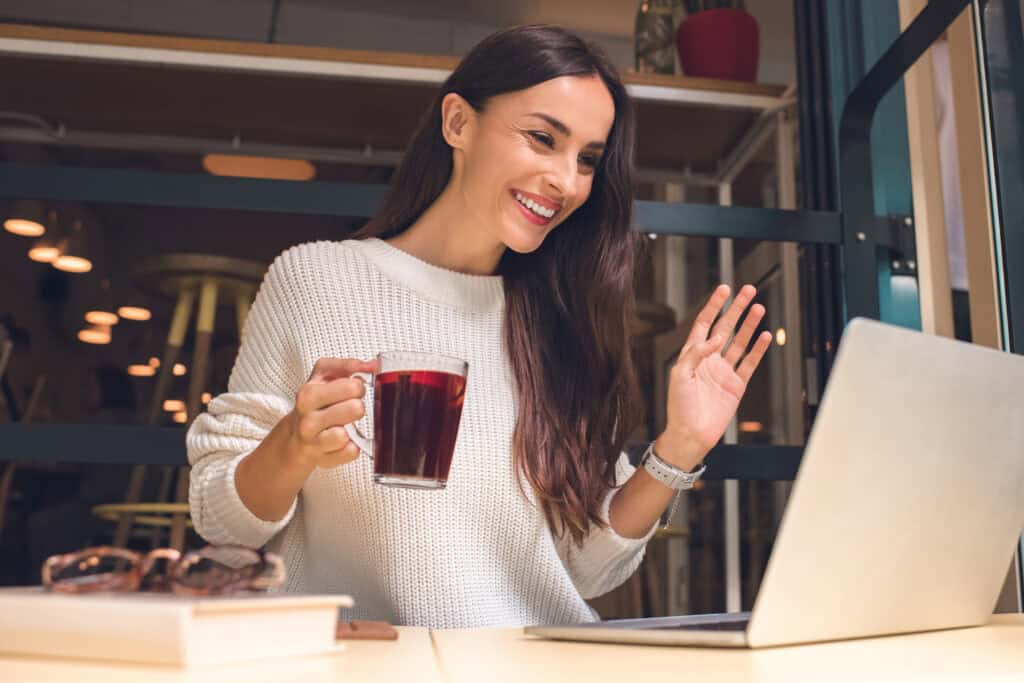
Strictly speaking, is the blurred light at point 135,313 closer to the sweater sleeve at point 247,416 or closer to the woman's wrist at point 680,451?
the sweater sleeve at point 247,416

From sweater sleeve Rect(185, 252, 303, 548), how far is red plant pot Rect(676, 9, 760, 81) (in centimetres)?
154

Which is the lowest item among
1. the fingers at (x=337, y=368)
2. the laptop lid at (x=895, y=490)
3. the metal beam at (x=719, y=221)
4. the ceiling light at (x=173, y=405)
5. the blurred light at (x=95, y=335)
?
the laptop lid at (x=895, y=490)

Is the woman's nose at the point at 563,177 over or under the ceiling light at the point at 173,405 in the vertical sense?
over

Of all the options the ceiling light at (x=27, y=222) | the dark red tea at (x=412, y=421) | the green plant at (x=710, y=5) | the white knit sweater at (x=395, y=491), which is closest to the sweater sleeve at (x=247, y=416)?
the white knit sweater at (x=395, y=491)

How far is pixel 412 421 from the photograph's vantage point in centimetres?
95

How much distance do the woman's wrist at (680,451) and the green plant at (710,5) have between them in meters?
1.70

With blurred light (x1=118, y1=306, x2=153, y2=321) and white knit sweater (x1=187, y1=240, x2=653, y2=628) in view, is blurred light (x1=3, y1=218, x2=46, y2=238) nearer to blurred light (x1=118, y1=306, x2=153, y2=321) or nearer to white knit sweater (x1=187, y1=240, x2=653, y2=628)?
blurred light (x1=118, y1=306, x2=153, y2=321)

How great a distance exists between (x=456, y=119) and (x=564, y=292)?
0.97 ft

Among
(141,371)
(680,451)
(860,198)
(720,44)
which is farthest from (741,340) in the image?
(141,371)

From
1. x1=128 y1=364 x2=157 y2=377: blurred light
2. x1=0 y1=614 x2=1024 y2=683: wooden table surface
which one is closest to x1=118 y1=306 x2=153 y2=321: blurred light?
x1=128 y1=364 x2=157 y2=377: blurred light

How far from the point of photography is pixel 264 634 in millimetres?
554

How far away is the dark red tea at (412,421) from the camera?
0.95 metres

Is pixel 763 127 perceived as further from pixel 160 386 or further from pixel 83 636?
pixel 83 636

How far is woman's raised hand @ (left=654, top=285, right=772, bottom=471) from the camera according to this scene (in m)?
1.27
